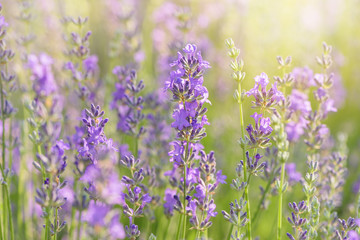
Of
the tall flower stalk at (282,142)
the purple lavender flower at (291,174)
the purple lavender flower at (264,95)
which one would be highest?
the purple lavender flower at (264,95)

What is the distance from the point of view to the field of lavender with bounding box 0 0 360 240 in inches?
66.6

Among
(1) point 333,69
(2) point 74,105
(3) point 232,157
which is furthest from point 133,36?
(1) point 333,69

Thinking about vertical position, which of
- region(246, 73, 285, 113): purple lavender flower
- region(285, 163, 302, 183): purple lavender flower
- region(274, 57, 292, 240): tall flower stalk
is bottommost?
region(285, 163, 302, 183): purple lavender flower

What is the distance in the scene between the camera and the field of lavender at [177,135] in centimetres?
169

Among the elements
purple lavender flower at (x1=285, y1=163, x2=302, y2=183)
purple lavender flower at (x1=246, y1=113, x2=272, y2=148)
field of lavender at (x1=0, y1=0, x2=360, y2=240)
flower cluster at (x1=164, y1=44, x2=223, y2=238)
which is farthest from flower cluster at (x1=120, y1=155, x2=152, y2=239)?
purple lavender flower at (x1=285, y1=163, x2=302, y2=183)

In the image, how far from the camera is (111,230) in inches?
48.0

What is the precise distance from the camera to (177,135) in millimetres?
1748

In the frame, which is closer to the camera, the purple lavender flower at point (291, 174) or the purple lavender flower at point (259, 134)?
the purple lavender flower at point (259, 134)

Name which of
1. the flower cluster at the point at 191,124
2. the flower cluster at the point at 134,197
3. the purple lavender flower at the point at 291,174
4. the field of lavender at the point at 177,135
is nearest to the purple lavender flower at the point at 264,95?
the field of lavender at the point at 177,135

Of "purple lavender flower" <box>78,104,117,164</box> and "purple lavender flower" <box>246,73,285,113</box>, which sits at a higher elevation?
"purple lavender flower" <box>246,73,285,113</box>

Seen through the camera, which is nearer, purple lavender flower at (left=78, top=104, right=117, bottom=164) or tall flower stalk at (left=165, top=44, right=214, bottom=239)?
purple lavender flower at (left=78, top=104, right=117, bottom=164)

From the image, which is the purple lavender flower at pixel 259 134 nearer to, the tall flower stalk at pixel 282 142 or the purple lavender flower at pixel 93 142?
the tall flower stalk at pixel 282 142

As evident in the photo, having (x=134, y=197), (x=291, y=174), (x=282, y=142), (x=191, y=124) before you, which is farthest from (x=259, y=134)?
(x=291, y=174)

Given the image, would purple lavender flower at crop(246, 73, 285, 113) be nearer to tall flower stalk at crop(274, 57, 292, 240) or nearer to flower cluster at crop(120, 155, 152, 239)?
tall flower stalk at crop(274, 57, 292, 240)
